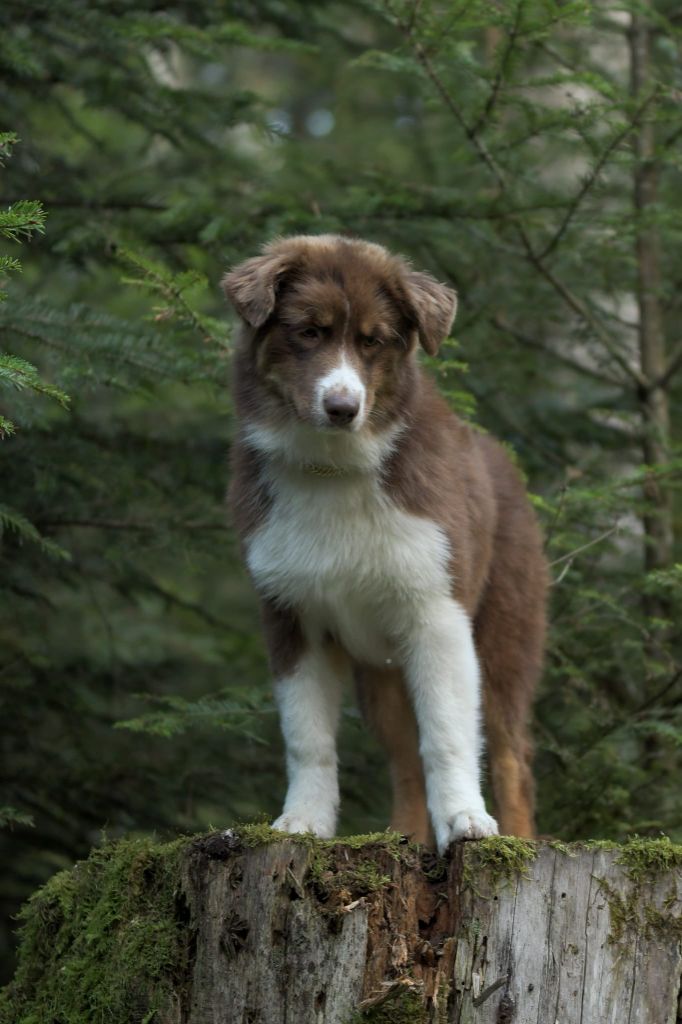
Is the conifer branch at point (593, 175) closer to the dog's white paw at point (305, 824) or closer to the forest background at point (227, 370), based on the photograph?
the forest background at point (227, 370)

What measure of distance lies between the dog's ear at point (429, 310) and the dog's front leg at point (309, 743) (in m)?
1.53

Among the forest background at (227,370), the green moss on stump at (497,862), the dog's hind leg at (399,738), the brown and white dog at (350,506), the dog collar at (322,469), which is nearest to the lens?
the green moss on stump at (497,862)

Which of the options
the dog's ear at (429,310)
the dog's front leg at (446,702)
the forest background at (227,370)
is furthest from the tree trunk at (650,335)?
the dog's front leg at (446,702)

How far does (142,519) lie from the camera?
7906 millimetres

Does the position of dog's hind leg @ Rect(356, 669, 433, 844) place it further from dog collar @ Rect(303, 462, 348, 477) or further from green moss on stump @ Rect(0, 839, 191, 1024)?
green moss on stump @ Rect(0, 839, 191, 1024)

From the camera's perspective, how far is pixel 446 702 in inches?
229

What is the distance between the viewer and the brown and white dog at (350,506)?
5773 mm

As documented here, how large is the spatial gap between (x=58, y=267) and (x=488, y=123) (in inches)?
125

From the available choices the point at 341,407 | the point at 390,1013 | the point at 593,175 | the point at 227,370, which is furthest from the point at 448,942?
the point at 593,175

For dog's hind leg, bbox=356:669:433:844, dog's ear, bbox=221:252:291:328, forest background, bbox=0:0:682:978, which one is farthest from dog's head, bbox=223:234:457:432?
dog's hind leg, bbox=356:669:433:844

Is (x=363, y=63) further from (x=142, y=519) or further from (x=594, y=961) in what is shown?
(x=594, y=961)

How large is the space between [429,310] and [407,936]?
2703mm

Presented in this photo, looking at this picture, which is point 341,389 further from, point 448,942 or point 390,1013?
point 390,1013

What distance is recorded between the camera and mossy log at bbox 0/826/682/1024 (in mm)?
4746
